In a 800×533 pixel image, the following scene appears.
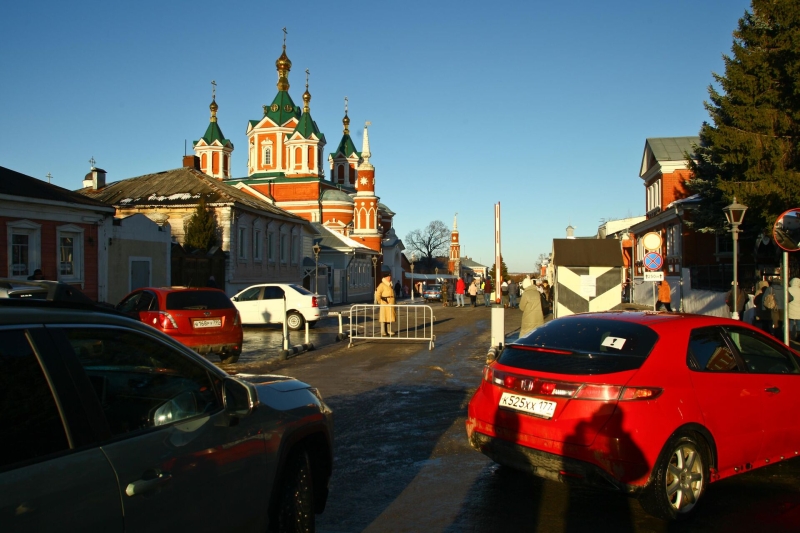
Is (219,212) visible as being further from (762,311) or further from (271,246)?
(762,311)

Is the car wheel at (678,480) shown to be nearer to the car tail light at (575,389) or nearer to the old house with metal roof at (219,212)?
the car tail light at (575,389)

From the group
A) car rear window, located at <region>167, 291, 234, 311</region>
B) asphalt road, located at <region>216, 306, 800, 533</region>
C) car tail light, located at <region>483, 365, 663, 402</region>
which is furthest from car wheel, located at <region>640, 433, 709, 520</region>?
car rear window, located at <region>167, 291, 234, 311</region>

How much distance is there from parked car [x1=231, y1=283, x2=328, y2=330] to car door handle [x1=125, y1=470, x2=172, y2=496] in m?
20.4

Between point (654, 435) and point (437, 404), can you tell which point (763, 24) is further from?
point (654, 435)

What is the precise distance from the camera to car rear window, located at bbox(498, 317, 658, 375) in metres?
5.33

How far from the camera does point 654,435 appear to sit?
491 cm

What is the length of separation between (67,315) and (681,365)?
14.3ft

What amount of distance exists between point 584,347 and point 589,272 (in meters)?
7.75

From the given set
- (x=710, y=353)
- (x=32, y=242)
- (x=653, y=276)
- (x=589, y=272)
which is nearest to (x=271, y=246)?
(x=32, y=242)

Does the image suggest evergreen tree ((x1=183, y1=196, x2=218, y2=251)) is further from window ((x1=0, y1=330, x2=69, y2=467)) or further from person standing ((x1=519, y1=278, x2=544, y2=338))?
window ((x1=0, y1=330, x2=69, y2=467))

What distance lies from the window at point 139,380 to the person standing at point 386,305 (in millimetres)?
14823

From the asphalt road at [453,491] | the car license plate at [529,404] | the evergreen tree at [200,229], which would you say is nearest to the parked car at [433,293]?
the evergreen tree at [200,229]

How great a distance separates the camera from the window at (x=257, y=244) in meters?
36.6

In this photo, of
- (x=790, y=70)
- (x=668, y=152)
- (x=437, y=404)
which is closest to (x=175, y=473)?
(x=437, y=404)
